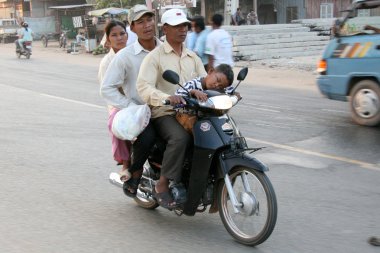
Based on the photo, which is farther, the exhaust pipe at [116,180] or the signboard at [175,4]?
the signboard at [175,4]

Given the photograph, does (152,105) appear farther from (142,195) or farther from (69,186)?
(69,186)

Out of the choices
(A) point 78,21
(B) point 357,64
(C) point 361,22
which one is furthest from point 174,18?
(A) point 78,21

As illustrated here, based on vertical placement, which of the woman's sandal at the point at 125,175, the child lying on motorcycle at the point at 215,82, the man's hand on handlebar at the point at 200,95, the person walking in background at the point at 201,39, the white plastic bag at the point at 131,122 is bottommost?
the woman's sandal at the point at 125,175

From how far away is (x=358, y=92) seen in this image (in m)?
8.50

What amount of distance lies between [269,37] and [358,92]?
15.2 meters

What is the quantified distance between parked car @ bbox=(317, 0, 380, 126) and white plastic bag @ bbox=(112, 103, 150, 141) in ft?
16.9

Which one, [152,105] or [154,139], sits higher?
[152,105]

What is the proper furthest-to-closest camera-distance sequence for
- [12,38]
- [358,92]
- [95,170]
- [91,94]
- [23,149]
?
[12,38]
[91,94]
[358,92]
[23,149]
[95,170]

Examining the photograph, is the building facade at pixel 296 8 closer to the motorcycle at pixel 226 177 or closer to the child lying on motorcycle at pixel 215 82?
the child lying on motorcycle at pixel 215 82

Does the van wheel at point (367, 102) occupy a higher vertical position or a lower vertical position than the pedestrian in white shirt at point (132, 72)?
lower

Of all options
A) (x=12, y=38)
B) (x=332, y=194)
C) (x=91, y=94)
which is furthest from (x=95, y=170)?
(x=12, y=38)

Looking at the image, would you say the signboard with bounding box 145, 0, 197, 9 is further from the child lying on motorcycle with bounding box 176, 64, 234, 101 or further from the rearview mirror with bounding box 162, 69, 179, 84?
the rearview mirror with bounding box 162, 69, 179, 84

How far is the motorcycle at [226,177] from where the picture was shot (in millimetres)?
3732

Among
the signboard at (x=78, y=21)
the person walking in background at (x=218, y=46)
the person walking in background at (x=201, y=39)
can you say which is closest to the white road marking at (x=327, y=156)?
the person walking in background at (x=218, y=46)
